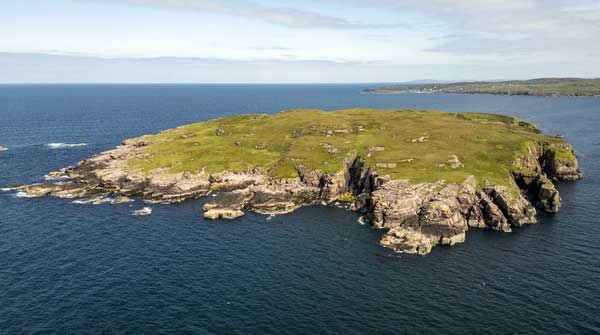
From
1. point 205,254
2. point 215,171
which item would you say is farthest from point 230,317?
point 215,171

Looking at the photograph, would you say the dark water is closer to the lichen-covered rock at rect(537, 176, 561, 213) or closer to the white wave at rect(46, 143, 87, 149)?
the lichen-covered rock at rect(537, 176, 561, 213)

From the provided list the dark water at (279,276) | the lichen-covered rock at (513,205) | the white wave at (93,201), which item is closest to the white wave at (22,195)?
the dark water at (279,276)

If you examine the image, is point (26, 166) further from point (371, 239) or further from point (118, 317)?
point (371, 239)

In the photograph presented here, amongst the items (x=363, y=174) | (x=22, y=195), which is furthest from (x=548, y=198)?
(x=22, y=195)

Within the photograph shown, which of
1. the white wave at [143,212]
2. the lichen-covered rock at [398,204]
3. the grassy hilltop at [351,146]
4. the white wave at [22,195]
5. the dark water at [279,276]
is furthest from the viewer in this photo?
the white wave at [22,195]

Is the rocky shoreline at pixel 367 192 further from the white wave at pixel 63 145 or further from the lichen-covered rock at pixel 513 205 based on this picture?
the white wave at pixel 63 145

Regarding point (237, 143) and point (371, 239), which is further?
point (237, 143)

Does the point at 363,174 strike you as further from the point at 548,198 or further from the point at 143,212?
the point at 143,212
